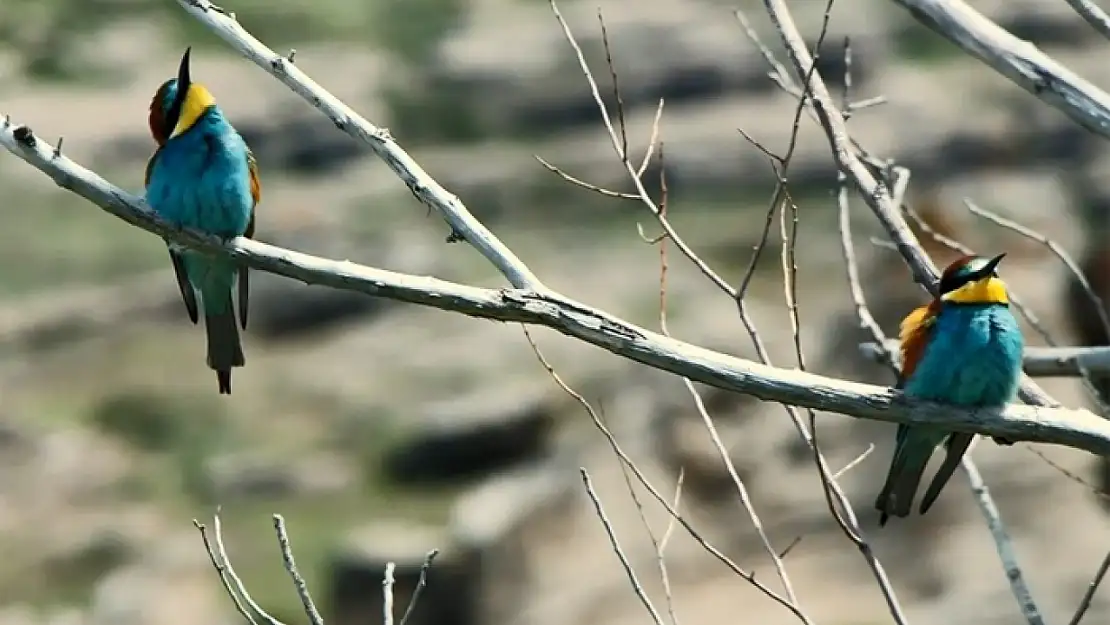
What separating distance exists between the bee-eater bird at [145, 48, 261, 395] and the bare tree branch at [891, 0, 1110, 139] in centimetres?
118

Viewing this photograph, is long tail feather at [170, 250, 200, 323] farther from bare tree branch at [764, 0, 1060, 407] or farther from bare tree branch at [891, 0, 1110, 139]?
bare tree branch at [891, 0, 1110, 139]

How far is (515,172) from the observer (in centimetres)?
1241

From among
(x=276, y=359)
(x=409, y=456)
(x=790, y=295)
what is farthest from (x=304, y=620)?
(x=790, y=295)

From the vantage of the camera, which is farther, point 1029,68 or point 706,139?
point 706,139

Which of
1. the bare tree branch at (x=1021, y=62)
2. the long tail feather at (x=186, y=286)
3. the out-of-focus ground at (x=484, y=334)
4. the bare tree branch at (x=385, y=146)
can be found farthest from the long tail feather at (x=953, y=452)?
the out-of-focus ground at (x=484, y=334)

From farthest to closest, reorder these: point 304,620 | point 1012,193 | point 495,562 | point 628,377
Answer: point 1012,193, point 628,377, point 304,620, point 495,562

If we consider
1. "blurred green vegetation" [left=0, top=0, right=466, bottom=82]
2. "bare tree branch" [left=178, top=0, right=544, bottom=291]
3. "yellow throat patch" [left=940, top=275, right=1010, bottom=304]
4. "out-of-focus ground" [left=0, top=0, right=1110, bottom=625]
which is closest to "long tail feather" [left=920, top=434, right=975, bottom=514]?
"yellow throat patch" [left=940, top=275, right=1010, bottom=304]

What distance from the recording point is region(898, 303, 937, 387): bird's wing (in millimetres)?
2412

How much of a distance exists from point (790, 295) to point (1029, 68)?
0.49 metres

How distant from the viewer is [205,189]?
2.51 metres

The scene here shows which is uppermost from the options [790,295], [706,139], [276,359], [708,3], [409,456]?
[708,3]

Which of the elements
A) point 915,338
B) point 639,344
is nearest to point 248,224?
point 639,344

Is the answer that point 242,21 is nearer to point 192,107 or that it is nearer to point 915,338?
point 192,107

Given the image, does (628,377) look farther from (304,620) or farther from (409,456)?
(304,620)
